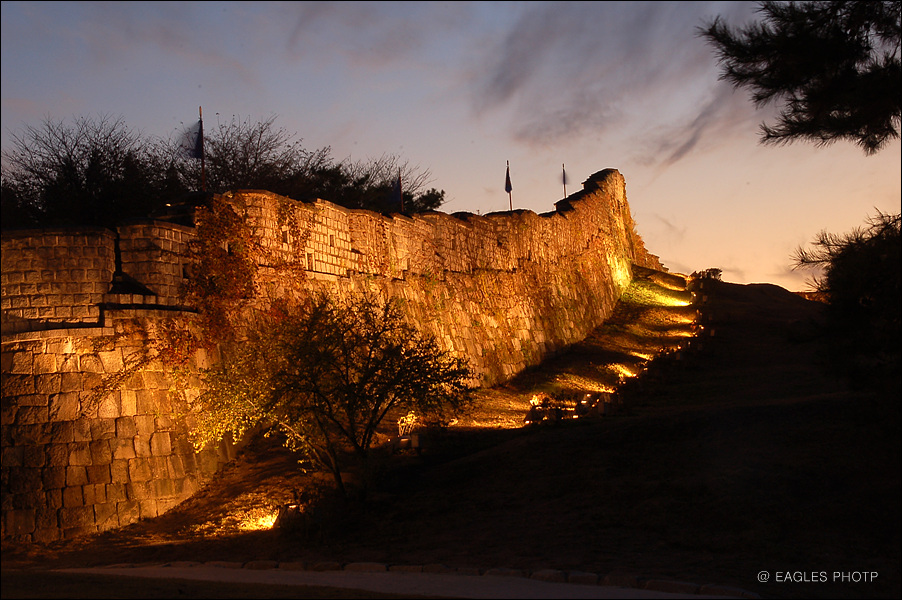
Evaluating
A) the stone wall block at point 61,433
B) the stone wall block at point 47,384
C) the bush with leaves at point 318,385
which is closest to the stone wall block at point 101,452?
the stone wall block at point 61,433

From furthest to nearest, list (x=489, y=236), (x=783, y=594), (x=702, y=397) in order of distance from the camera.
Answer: (x=489, y=236) < (x=702, y=397) < (x=783, y=594)

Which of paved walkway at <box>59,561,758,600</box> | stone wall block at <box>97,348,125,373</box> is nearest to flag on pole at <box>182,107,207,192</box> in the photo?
stone wall block at <box>97,348,125,373</box>

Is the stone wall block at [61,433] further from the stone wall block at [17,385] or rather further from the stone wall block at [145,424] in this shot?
the stone wall block at [145,424]

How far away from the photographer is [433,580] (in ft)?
28.1

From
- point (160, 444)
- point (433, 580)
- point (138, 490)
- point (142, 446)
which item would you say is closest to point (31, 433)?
point (142, 446)

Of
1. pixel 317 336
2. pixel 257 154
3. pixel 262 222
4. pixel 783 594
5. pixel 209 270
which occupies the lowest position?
pixel 783 594

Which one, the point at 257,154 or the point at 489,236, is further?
the point at 257,154

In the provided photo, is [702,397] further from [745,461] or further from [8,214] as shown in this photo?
[8,214]

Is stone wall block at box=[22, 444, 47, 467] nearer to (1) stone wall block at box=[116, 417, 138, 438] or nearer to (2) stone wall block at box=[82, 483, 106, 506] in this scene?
(2) stone wall block at box=[82, 483, 106, 506]

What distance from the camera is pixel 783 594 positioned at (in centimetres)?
844

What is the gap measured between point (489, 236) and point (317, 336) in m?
13.9

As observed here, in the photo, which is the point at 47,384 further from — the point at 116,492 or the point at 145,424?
the point at 116,492

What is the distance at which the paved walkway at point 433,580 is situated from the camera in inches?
308

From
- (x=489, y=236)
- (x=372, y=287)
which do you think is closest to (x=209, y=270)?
(x=372, y=287)
